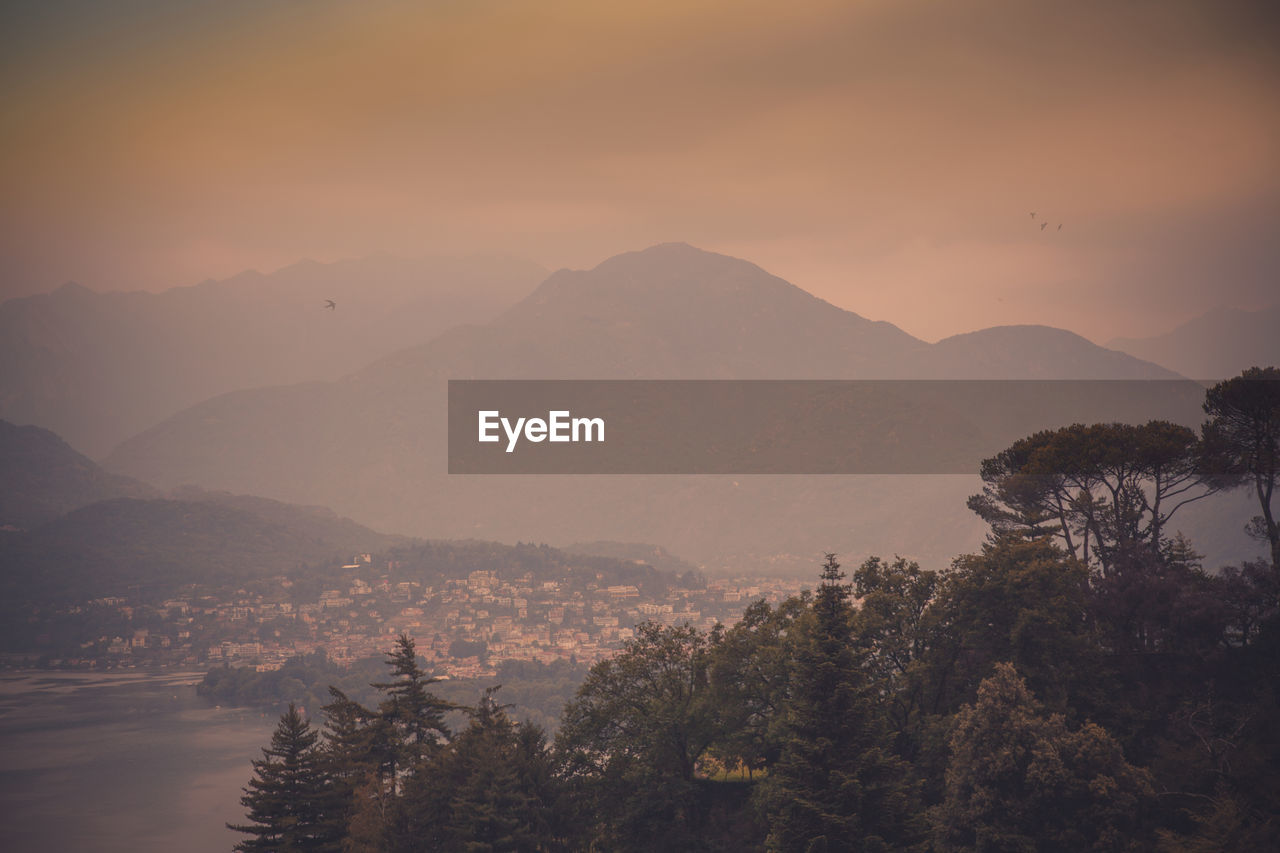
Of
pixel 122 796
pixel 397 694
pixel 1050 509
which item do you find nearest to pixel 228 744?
pixel 122 796

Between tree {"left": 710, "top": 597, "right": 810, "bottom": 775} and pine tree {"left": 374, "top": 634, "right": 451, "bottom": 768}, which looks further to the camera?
pine tree {"left": 374, "top": 634, "right": 451, "bottom": 768}

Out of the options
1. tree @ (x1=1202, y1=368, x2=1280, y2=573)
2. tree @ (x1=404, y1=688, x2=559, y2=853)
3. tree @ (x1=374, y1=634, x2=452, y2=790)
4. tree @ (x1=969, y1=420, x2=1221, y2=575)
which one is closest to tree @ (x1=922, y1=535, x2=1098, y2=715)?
tree @ (x1=969, y1=420, x2=1221, y2=575)

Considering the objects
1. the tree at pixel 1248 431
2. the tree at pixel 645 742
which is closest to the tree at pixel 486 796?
the tree at pixel 645 742

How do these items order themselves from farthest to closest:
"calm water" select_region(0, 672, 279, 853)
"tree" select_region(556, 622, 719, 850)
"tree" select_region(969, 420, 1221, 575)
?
1. "calm water" select_region(0, 672, 279, 853)
2. "tree" select_region(969, 420, 1221, 575)
3. "tree" select_region(556, 622, 719, 850)

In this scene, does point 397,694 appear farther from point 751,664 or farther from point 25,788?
point 25,788

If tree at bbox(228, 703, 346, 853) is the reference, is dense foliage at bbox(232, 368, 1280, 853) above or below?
above

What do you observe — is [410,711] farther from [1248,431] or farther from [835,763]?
[1248,431]

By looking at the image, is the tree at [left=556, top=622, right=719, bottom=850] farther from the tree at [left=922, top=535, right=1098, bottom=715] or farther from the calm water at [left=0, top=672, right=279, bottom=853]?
the calm water at [left=0, top=672, right=279, bottom=853]
